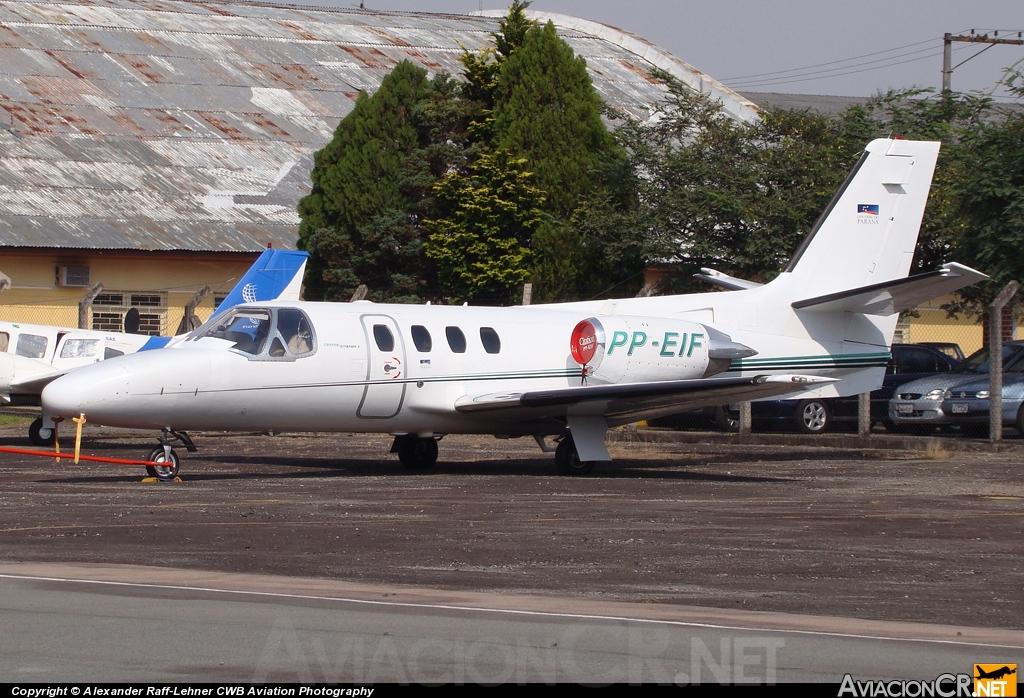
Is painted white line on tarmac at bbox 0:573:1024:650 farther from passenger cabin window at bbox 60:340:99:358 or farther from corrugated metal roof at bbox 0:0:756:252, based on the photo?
corrugated metal roof at bbox 0:0:756:252

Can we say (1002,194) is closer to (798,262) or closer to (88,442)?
(798,262)

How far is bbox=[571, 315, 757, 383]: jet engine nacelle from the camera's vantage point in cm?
1894

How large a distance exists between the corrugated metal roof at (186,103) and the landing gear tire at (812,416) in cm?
1255

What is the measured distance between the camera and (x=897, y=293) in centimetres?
1939

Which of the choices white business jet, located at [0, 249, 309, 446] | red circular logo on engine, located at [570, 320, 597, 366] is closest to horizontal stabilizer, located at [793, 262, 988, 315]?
red circular logo on engine, located at [570, 320, 597, 366]

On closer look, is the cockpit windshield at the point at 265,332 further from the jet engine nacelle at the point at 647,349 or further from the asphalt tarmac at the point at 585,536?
the jet engine nacelle at the point at 647,349

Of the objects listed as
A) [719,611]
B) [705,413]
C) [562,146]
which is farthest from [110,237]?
[719,611]

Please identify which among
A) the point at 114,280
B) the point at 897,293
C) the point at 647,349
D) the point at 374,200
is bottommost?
the point at 114,280

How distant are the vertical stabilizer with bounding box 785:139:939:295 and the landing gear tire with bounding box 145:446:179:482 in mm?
9657

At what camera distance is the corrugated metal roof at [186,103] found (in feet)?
125

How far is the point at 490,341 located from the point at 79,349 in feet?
28.8

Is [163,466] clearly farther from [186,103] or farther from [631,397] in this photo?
[186,103]

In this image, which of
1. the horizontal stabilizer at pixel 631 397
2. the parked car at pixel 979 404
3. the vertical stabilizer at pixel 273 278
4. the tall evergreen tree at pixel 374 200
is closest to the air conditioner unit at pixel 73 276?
the tall evergreen tree at pixel 374 200

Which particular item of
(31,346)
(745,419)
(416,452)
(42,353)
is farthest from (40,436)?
(745,419)
